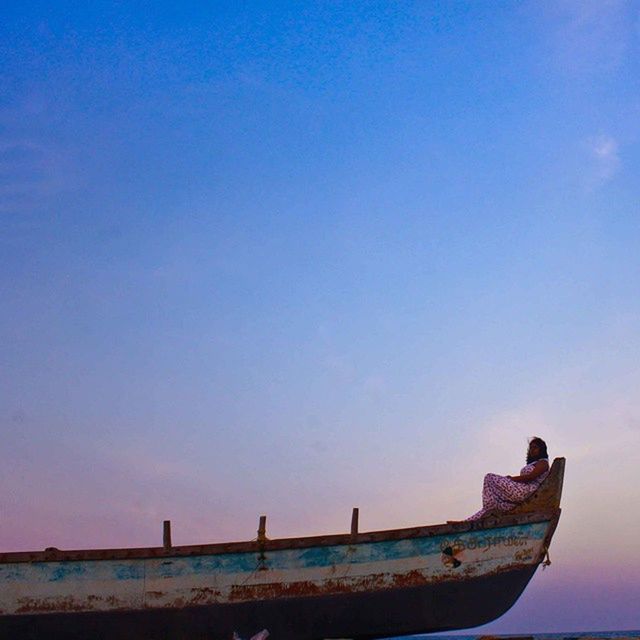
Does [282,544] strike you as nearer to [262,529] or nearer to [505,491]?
[262,529]

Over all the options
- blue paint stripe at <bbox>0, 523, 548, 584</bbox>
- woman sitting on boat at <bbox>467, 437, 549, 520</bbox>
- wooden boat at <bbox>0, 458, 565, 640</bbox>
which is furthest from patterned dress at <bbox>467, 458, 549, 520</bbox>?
blue paint stripe at <bbox>0, 523, 548, 584</bbox>

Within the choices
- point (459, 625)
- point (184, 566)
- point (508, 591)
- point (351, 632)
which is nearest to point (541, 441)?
point (508, 591)

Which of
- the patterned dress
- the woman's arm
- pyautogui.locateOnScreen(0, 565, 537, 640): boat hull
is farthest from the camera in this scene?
A: the woman's arm

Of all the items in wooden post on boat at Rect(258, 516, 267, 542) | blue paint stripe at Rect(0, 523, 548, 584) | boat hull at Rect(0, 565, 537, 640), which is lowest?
boat hull at Rect(0, 565, 537, 640)

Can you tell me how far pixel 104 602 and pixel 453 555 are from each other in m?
7.23

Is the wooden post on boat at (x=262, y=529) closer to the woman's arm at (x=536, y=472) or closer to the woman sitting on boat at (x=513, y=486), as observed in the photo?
the woman sitting on boat at (x=513, y=486)

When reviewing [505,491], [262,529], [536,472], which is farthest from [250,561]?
[536,472]

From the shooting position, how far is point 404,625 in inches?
605

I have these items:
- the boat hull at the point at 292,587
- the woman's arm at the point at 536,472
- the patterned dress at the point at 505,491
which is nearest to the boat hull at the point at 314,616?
the boat hull at the point at 292,587

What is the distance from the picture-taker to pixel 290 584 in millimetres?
15203

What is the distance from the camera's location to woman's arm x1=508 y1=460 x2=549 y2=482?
15852 mm

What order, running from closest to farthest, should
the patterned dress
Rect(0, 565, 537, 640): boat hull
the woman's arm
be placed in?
Rect(0, 565, 537, 640): boat hull
the patterned dress
the woman's arm

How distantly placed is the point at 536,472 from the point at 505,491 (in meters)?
0.78

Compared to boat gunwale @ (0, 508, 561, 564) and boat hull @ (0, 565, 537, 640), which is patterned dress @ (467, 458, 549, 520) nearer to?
boat gunwale @ (0, 508, 561, 564)
